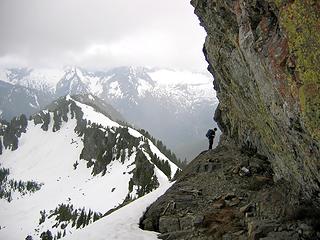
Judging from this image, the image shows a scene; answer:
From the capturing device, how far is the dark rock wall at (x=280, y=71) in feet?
48.3

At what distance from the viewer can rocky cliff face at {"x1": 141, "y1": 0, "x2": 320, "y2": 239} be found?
15.2m

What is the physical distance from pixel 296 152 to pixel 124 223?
40.8 feet

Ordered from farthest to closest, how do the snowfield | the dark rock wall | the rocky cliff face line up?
the snowfield
the rocky cliff face
the dark rock wall

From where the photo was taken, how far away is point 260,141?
29109 millimetres

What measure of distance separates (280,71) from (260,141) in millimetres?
13516

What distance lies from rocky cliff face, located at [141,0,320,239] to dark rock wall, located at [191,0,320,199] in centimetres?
4

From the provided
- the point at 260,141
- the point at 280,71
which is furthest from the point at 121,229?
the point at 280,71

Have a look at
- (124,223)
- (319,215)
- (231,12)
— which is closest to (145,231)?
(124,223)

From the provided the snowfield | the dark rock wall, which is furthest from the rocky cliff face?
the snowfield

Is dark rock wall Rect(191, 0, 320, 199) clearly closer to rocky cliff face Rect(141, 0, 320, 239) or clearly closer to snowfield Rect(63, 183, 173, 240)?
rocky cliff face Rect(141, 0, 320, 239)

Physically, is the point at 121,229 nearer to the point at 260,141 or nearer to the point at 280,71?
the point at 260,141

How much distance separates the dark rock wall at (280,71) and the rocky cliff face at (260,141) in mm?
40

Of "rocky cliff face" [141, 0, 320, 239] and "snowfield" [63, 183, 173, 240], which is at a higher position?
"rocky cliff face" [141, 0, 320, 239]

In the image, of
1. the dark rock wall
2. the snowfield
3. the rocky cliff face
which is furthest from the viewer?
the snowfield
